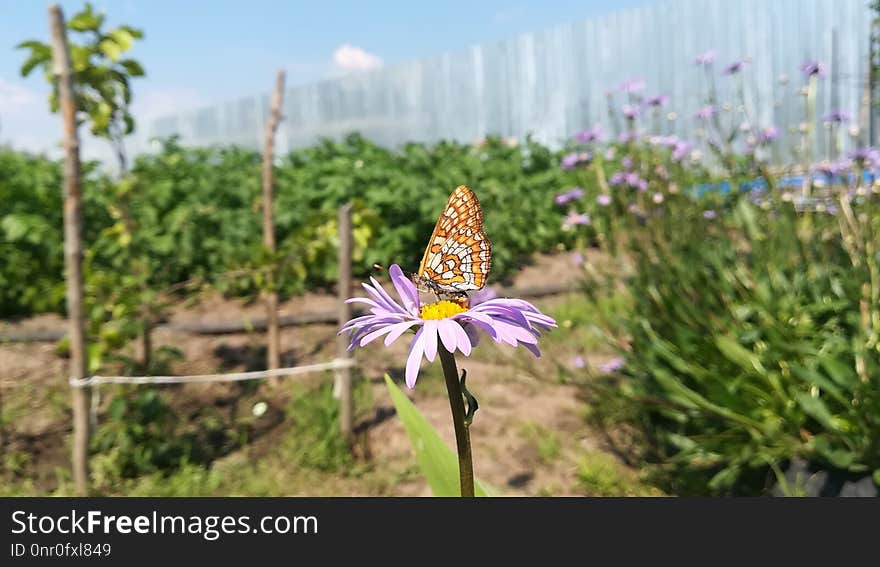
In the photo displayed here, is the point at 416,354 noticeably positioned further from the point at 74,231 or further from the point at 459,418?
the point at 74,231

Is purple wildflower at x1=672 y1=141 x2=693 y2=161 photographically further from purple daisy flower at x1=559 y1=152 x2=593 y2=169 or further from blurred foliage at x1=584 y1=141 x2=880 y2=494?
purple daisy flower at x1=559 y1=152 x2=593 y2=169

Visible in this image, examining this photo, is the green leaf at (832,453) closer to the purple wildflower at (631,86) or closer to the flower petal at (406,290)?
the purple wildflower at (631,86)

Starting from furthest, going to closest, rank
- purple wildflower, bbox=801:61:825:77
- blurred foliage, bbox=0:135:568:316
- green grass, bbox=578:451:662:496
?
blurred foliage, bbox=0:135:568:316 < green grass, bbox=578:451:662:496 < purple wildflower, bbox=801:61:825:77

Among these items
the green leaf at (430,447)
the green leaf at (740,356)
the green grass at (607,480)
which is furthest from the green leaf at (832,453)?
the green leaf at (430,447)

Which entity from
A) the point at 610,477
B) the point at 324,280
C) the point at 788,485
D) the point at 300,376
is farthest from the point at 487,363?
the point at 788,485

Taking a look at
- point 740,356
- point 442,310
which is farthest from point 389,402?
point 442,310

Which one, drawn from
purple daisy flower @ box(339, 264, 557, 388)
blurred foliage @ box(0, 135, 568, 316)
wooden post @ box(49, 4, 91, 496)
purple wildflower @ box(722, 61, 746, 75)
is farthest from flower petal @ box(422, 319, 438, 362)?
blurred foliage @ box(0, 135, 568, 316)
